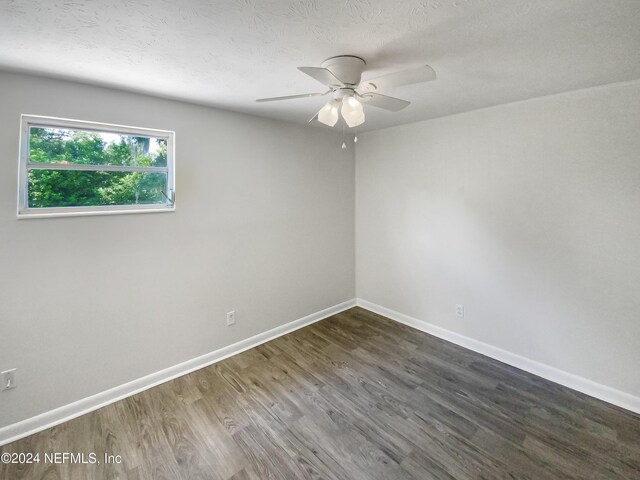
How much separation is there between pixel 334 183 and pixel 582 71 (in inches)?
93.9

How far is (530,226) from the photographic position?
8.09ft

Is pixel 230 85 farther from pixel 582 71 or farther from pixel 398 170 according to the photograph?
pixel 582 71

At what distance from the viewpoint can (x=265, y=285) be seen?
3096 millimetres

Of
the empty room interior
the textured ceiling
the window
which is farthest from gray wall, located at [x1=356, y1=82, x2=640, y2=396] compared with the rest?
the window

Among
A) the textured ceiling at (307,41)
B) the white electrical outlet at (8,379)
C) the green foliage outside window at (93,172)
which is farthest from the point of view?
the green foliage outside window at (93,172)

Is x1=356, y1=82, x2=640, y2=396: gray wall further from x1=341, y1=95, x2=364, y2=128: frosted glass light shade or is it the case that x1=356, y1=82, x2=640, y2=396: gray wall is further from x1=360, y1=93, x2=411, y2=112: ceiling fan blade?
x1=341, y1=95, x2=364, y2=128: frosted glass light shade

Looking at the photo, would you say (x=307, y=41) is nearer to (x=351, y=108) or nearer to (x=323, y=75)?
(x=323, y=75)

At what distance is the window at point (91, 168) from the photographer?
1.92 metres

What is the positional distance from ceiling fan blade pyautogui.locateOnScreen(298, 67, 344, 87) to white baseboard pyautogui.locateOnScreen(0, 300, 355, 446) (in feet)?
8.17

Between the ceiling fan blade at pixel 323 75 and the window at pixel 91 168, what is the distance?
156 centimetres

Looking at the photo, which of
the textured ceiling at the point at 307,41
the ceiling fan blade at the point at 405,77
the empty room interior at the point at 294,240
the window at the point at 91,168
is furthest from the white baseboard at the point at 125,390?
the ceiling fan blade at the point at 405,77

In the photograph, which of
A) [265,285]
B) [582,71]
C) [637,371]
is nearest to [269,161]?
[265,285]

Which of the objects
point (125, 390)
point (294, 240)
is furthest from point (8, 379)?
point (294, 240)

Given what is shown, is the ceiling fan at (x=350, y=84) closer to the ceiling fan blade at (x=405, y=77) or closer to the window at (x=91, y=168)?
the ceiling fan blade at (x=405, y=77)
